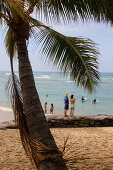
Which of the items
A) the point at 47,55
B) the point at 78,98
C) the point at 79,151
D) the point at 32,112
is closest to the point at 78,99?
the point at 78,98

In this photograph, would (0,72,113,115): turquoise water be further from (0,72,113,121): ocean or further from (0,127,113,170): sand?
(0,127,113,170): sand

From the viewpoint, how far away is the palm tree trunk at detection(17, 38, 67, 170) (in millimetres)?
3637

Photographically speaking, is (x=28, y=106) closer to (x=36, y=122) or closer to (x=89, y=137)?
(x=36, y=122)

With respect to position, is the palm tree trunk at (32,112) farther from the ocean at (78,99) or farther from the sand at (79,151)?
the sand at (79,151)

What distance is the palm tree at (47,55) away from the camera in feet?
11.5

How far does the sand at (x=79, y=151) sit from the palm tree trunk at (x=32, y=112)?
73 cm

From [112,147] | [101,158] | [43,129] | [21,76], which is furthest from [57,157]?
[112,147]

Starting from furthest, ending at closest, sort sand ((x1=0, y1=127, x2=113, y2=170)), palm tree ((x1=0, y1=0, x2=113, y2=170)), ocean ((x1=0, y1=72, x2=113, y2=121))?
ocean ((x1=0, y1=72, x2=113, y2=121)), sand ((x1=0, y1=127, x2=113, y2=170)), palm tree ((x1=0, y1=0, x2=113, y2=170))

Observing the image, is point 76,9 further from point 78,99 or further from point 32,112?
point 78,99

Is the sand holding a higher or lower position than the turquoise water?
higher

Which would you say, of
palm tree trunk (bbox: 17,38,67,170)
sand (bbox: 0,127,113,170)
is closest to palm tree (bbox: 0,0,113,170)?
palm tree trunk (bbox: 17,38,67,170)

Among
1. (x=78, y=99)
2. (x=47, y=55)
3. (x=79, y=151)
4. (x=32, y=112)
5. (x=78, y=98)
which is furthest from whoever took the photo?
(x=78, y=98)

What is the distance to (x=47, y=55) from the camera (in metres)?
5.12

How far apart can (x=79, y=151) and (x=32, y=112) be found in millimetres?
3621
